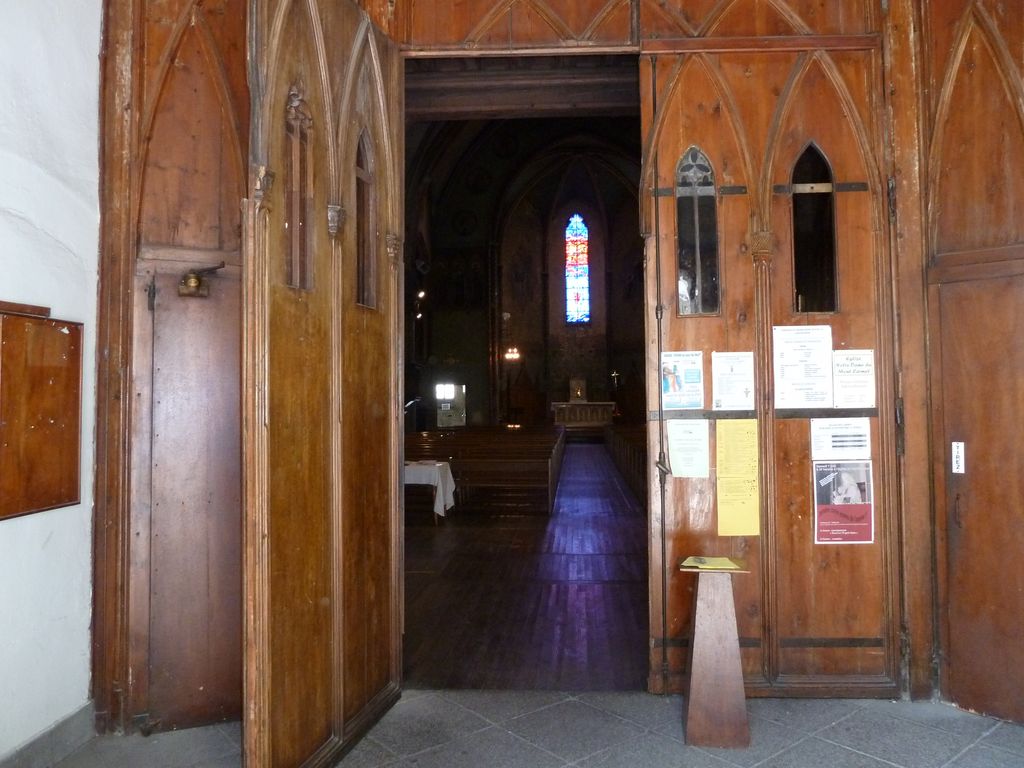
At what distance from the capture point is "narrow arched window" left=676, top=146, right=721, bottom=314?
3902 millimetres

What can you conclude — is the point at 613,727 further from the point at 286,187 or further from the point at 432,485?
the point at 432,485

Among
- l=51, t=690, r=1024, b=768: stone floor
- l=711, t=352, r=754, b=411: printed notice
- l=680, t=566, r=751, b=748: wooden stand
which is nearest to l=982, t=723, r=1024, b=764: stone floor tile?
l=51, t=690, r=1024, b=768: stone floor

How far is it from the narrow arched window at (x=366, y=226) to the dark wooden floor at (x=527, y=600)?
2220mm

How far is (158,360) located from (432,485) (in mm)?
5712

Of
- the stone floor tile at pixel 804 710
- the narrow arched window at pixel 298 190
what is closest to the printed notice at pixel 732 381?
the stone floor tile at pixel 804 710

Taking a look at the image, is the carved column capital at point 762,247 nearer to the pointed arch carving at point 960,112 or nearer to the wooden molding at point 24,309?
the pointed arch carving at point 960,112

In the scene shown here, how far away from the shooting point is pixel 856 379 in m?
3.83

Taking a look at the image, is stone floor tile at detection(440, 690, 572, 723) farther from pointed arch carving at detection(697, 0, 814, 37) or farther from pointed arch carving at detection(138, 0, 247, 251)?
pointed arch carving at detection(697, 0, 814, 37)

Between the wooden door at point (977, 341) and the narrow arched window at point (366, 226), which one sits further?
the narrow arched window at point (366, 226)

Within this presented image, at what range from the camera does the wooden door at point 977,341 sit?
3.46m

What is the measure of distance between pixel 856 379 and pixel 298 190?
3006 millimetres

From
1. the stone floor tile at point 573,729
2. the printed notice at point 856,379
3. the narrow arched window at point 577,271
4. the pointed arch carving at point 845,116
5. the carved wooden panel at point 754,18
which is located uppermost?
the narrow arched window at point 577,271

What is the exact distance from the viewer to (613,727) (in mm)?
3400

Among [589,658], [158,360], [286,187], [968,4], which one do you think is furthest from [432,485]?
[968,4]
